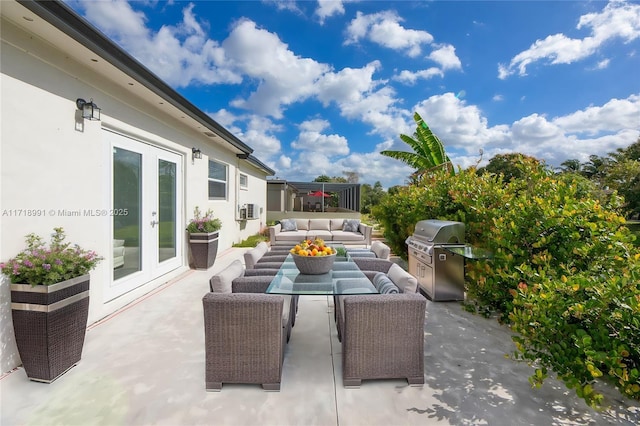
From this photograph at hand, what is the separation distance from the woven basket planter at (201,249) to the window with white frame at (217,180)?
1886 millimetres

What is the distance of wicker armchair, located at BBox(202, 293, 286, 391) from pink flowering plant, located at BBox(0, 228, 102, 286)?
5.01 ft

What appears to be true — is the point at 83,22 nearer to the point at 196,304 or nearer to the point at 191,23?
the point at 196,304

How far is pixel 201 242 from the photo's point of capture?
269 inches

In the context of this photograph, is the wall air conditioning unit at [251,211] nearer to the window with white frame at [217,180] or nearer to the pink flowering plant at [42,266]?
the window with white frame at [217,180]

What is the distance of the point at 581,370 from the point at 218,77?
A: 430 inches

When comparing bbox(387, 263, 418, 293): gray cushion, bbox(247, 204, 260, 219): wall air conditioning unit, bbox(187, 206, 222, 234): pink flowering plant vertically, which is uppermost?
bbox(247, 204, 260, 219): wall air conditioning unit

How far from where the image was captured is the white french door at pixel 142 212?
4.52m

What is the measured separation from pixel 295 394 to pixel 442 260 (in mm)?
3404

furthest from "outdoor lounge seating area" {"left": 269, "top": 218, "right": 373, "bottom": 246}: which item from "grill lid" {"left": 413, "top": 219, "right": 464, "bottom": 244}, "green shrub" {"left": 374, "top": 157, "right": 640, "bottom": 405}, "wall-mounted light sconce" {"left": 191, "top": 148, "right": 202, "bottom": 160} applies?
"grill lid" {"left": 413, "top": 219, "right": 464, "bottom": 244}

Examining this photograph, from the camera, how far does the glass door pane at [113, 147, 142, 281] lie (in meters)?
4.48

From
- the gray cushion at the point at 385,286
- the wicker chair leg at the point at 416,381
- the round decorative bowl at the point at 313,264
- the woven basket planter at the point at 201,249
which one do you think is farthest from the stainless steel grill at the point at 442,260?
the woven basket planter at the point at 201,249

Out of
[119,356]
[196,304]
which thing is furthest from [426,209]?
[119,356]

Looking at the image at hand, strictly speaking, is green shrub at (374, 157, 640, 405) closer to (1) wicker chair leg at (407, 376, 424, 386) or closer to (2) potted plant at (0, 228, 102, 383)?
(1) wicker chair leg at (407, 376, 424, 386)

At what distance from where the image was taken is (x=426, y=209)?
611 cm
